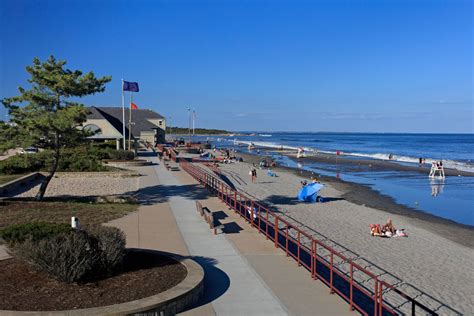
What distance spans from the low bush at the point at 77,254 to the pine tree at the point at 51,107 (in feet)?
32.2

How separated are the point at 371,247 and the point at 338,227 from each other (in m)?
3.38

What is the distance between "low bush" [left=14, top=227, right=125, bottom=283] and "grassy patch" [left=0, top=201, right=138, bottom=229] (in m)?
6.77

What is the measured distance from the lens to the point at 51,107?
19.2 m

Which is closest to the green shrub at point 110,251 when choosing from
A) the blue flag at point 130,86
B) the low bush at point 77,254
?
the low bush at point 77,254

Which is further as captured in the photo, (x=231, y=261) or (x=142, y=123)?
(x=142, y=123)

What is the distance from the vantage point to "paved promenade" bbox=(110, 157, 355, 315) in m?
8.03

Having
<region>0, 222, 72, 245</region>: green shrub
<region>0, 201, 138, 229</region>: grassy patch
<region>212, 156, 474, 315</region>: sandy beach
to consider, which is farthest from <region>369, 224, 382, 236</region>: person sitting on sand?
<region>0, 222, 72, 245</region>: green shrub

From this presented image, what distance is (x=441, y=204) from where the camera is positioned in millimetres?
28266

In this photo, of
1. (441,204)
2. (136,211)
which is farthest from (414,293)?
(441,204)

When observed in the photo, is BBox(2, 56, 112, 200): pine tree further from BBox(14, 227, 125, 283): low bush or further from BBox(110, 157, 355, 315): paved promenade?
BBox(14, 227, 125, 283): low bush

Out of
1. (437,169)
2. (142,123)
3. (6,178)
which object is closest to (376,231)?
(6,178)

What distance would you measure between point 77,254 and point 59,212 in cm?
954

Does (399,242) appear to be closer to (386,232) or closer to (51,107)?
(386,232)

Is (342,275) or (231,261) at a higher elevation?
(342,275)
